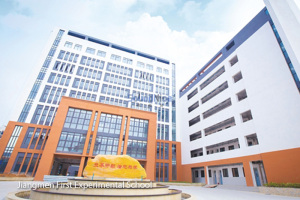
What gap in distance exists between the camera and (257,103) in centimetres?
1755

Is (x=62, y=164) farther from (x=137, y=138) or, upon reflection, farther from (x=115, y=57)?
(x=115, y=57)

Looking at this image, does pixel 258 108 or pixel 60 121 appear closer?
pixel 258 108

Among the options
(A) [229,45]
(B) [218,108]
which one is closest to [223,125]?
(B) [218,108]

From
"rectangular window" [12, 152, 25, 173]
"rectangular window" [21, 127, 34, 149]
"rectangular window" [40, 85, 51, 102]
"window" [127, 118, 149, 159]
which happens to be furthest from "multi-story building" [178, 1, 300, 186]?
"rectangular window" [40, 85, 51, 102]

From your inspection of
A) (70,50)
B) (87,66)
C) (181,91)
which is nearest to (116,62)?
(87,66)

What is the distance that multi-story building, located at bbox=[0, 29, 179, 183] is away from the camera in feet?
89.9

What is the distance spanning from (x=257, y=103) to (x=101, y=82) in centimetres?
2714

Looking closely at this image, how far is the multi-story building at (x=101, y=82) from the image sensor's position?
27391mm

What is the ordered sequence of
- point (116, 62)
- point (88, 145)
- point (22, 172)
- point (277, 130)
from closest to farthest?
point (277, 130), point (22, 172), point (88, 145), point (116, 62)

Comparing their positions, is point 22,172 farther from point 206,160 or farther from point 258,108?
point 258,108

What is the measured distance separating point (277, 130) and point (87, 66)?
107ft

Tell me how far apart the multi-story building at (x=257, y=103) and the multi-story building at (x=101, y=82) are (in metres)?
6.01

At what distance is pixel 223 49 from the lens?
25.5m

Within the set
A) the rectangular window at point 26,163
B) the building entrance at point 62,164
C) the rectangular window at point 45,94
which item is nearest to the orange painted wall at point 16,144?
the rectangular window at point 26,163
